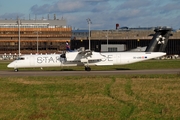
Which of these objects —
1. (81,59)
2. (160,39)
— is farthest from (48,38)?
(81,59)

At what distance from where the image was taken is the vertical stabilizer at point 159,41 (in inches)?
1993

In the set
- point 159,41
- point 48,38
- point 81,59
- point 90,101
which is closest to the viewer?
point 90,101

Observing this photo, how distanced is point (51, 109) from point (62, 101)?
232 centimetres

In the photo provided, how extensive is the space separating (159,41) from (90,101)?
32.8 meters

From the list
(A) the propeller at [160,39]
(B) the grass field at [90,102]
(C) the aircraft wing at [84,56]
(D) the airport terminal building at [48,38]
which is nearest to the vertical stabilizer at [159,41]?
(A) the propeller at [160,39]

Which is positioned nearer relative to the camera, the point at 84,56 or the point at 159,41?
the point at 84,56

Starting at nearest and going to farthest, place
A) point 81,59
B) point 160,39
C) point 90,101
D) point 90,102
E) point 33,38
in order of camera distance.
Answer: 1. point 90,102
2. point 90,101
3. point 81,59
4. point 160,39
5. point 33,38

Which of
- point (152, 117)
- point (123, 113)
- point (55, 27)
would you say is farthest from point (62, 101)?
point (55, 27)

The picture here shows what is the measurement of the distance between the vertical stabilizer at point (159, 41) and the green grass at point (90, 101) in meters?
23.3

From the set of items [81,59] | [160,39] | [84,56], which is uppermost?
[160,39]

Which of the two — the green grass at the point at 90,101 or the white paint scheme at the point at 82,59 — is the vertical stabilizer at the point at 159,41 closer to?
the white paint scheme at the point at 82,59

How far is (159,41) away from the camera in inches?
2010

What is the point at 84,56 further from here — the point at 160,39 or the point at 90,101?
the point at 90,101

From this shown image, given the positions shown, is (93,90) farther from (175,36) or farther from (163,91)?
(175,36)
